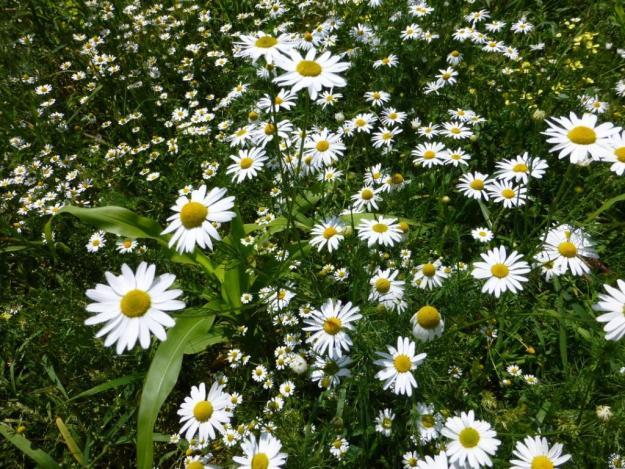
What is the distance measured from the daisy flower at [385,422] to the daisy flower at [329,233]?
0.78 m

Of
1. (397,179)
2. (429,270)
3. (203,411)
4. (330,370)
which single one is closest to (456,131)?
(397,179)

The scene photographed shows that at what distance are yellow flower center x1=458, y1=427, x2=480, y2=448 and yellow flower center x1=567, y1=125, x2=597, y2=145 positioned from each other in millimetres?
1202

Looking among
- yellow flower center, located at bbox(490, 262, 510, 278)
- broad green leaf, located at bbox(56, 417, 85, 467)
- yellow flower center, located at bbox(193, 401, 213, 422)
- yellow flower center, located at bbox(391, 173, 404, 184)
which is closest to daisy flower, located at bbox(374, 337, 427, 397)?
yellow flower center, located at bbox(490, 262, 510, 278)

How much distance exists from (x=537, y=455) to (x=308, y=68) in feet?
5.12

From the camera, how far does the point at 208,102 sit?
156 inches

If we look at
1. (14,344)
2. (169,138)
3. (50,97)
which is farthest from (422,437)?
(50,97)

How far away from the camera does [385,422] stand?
6.04 ft

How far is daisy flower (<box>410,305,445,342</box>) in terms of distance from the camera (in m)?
1.71

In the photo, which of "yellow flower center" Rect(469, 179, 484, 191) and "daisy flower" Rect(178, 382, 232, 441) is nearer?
"daisy flower" Rect(178, 382, 232, 441)

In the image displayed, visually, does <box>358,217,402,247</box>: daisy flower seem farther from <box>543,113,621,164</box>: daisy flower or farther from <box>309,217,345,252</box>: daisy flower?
<box>543,113,621,164</box>: daisy flower

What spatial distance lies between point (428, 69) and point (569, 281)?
6.27 feet

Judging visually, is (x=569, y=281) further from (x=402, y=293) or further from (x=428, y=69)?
(x=428, y=69)

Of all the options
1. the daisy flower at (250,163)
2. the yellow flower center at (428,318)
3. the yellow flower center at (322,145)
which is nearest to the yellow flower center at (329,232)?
the yellow flower center at (322,145)

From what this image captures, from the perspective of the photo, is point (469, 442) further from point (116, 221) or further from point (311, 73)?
point (116, 221)
